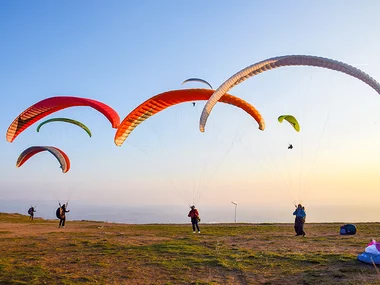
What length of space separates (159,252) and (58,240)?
630 cm

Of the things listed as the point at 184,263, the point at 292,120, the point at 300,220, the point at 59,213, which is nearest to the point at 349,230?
the point at 300,220

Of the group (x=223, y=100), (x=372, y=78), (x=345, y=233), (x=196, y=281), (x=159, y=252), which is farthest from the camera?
(x=345, y=233)

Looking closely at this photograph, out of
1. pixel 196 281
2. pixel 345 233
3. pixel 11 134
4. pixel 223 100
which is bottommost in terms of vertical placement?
pixel 196 281

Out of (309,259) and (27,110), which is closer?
(309,259)

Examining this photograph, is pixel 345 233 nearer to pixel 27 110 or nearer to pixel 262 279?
pixel 262 279

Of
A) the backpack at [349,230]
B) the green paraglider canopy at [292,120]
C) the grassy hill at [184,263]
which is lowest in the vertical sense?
the grassy hill at [184,263]

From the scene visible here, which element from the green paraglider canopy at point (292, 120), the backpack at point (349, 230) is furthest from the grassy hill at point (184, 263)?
the green paraglider canopy at point (292, 120)

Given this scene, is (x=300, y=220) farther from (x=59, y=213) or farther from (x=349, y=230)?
(x=59, y=213)

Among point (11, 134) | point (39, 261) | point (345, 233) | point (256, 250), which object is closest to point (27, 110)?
point (11, 134)

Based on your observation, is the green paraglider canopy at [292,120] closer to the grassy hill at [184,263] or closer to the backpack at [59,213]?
the grassy hill at [184,263]

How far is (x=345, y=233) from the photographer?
861 inches

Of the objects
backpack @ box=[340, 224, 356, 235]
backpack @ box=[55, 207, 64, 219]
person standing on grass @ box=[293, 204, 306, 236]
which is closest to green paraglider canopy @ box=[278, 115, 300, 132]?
person standing on grass @ box=[293, 204, 306, 236]

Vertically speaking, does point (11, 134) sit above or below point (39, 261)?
above

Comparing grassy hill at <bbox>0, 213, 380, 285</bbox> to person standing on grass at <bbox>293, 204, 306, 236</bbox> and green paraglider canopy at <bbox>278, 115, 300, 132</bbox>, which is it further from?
green paraglider canopy at <bbox>278, 115, 300, 132</bbox>
